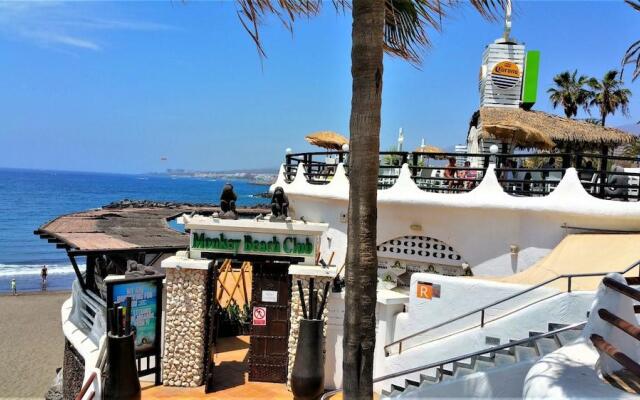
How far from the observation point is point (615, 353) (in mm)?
4285

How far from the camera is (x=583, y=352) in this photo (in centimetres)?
482

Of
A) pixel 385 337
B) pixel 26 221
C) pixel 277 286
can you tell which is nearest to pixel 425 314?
pixel 385 337

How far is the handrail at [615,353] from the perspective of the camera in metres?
3.96

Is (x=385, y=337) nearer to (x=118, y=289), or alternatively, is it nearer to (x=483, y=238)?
(x=483, y=238)

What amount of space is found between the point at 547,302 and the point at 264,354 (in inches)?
245

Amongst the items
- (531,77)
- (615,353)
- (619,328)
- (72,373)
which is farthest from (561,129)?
(72,373)

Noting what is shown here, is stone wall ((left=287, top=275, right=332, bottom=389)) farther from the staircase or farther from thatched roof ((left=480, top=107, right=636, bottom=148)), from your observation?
thatched roof ((left=480, top=107, right=636, bottom=148))

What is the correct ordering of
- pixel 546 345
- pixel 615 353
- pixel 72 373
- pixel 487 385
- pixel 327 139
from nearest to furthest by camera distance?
pixel 615 353 < pixel 487 385 < pixel 546 345 < pixel 72 373 < pixel 327 139

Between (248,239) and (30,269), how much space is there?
148 feet

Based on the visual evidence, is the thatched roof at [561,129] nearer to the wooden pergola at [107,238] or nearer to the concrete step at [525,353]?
the concrete step at [525,353]

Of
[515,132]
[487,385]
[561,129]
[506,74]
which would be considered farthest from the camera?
[506,74]

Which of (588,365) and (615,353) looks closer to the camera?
(615,353)

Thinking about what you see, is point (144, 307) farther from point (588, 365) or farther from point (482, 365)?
point (588, 365)

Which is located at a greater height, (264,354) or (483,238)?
(483,238)
